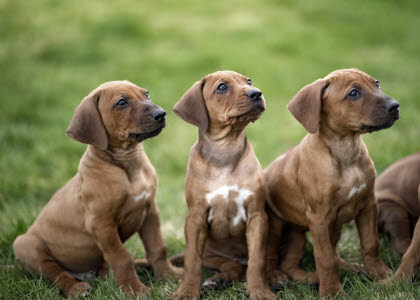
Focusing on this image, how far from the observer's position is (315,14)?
1622 centimetres

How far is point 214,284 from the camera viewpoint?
505 cm

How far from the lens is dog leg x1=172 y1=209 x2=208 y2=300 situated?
484cm

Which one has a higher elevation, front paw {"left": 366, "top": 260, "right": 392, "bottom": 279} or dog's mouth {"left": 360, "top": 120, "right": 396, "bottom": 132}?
dog's mouth {"left": 360, "top": 120, "right": 396, "bottom": 132}

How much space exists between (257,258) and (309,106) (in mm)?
1498

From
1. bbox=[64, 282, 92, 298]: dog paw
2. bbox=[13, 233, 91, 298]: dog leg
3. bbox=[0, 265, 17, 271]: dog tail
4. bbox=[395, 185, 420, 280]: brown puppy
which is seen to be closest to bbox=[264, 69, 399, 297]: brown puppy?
bbox=[395, 185, 420, 280]: brown puppy

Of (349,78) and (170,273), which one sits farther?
(170,273)

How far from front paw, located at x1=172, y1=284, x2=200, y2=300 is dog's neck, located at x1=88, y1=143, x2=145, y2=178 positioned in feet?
4.23

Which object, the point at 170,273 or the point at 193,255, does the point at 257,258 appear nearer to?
the point at 193,255

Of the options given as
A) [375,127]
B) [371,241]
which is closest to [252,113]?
[375,127]

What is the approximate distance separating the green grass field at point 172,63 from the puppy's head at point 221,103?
81.9 inches

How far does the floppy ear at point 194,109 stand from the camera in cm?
510

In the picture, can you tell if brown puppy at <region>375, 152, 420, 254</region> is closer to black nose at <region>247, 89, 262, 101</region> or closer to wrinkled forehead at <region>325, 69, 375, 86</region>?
wrinkled forehead at <region>325, 69, 375, 86</region>

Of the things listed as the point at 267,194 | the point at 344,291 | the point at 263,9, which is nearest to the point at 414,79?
the point at 263,9

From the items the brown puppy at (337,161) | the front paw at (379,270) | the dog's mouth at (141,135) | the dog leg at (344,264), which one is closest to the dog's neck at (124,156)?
the dog's mouth at (141,135)
